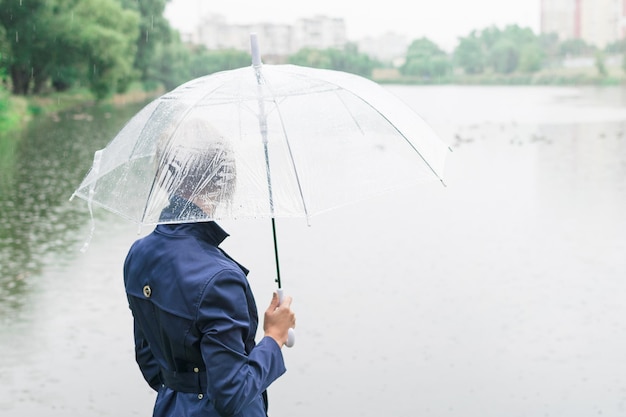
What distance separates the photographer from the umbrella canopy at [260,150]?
2.71 metres

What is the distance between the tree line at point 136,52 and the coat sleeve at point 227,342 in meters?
31.3

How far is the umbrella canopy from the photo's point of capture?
107 inches

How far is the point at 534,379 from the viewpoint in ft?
20.5

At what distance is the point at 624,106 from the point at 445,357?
149 feet

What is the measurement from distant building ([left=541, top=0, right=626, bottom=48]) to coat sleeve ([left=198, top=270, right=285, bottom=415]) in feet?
391

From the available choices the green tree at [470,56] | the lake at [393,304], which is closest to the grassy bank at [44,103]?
the lake at [393,304]

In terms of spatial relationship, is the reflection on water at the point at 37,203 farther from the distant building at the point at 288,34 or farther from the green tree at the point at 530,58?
the green tree at the point at 530,58

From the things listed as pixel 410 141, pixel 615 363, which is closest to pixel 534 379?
pixel 615 363

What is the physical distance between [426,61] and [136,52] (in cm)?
5459

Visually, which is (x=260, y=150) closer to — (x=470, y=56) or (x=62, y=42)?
(x=62, y=42)

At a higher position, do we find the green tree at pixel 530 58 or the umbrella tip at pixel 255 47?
the umbrella tip at pixel 255 47

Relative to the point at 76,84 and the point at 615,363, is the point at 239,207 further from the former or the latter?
the point at 76,84

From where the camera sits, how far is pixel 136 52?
200 feet

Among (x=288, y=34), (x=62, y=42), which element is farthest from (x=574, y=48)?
(x=62, y=42)
